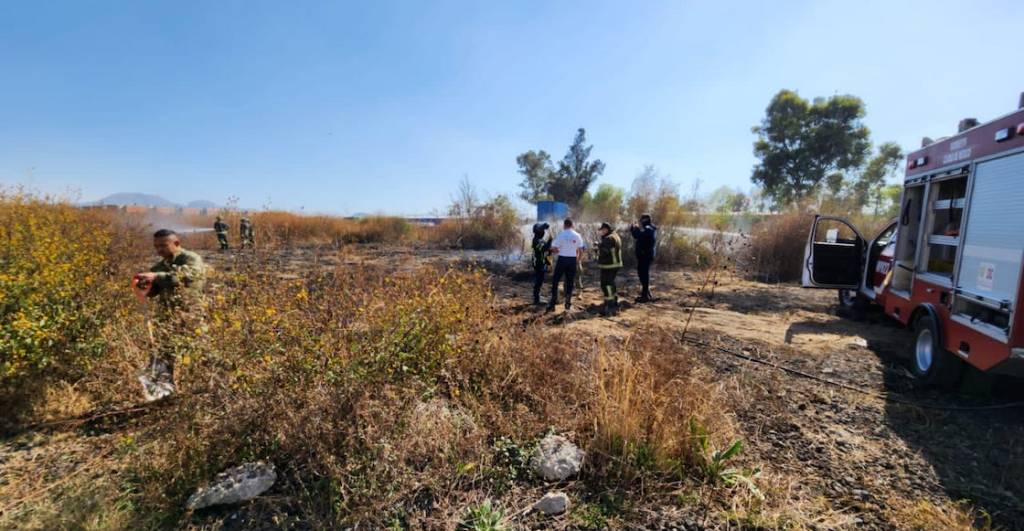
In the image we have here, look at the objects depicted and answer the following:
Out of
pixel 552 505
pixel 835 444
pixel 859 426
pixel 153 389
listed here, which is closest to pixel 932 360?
pixel 859 426

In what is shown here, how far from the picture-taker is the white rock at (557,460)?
253cm

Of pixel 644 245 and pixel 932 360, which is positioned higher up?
pixel 644 245

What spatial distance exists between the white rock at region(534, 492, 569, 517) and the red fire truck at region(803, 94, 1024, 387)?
3.82 metres

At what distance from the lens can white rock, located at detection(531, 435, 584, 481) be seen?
2529mm

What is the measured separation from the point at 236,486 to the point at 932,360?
627 centimetres

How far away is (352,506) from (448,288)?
2147mm

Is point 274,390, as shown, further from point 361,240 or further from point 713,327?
point 361,240

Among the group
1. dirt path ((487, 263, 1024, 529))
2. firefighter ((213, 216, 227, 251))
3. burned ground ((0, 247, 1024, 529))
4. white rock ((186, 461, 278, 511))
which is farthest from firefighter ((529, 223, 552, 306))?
firefighter ((213, 216, 227, 251))

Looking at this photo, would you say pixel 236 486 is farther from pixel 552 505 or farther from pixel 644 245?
pixel 644 245

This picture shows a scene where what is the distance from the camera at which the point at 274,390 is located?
2500 mm

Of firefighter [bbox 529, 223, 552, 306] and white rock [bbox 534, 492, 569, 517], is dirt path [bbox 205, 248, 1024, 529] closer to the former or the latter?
firefighter [bbox 529, 223, 552, 306]

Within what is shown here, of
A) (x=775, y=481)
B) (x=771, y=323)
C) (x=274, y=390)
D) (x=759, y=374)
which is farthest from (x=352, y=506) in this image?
(x=771, y=323)

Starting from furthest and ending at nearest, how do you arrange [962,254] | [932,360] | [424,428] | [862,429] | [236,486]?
1. [932,360]
2. [962,254]
3. [862,429]
4. [424,428]
5. [236,486]

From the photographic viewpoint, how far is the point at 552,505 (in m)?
2.31
